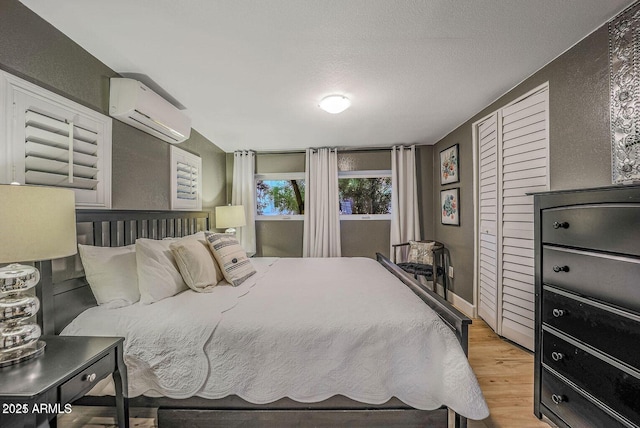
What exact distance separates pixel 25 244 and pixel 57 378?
0.51m

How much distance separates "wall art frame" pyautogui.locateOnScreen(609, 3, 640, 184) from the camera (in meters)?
1.44

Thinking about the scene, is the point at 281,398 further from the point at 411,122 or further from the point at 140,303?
the point at 411,122

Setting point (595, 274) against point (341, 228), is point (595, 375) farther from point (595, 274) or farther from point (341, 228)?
point (341, 228)

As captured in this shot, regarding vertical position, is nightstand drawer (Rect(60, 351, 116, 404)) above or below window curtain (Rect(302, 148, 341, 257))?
below

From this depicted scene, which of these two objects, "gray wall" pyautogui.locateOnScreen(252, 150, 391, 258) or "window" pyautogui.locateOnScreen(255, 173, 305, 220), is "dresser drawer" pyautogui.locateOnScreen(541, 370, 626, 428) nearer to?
"gray wall" pyautogui.locateOnScreen(252, 150, 391, 258)

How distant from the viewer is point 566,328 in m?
1.39

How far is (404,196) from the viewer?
4.28 metres

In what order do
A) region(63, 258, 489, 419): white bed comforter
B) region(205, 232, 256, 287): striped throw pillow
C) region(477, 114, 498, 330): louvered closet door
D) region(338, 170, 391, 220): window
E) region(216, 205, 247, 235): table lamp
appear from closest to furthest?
region(63, 258, 489, 419): white bed comforter, region(205, 232, 256, 287): striped throw pillow, region(477, 114, 498, 330): louvered closet door, region(216, 205, 247, 235): table lamp, region(338, 170, 391, 220): window

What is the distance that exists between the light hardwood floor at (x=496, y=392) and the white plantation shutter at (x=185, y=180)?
5.92 feet

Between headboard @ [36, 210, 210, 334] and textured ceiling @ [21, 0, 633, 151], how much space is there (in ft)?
3.62

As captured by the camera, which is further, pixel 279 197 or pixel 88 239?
pixel 279 197

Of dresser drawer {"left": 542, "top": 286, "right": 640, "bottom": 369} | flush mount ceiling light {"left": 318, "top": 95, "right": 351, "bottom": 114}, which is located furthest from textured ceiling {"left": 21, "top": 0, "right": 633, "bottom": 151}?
dresser drawer {"left": 542, "top": 286, "right": 640, "bottom": 369}

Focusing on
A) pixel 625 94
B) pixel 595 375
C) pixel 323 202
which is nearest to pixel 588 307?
pixel 595 375

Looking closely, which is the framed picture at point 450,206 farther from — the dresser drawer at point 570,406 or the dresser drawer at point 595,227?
the dresser drawer at point 570,406
